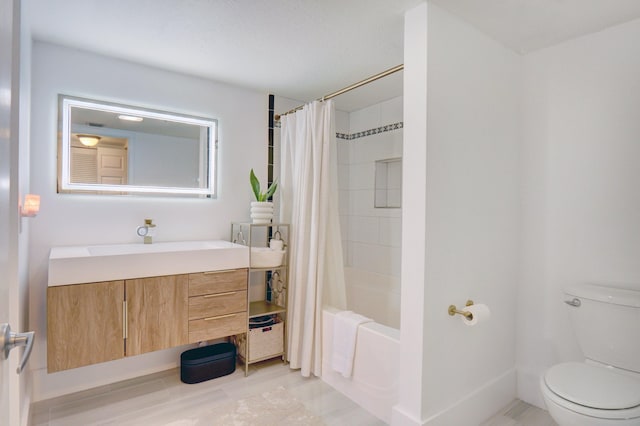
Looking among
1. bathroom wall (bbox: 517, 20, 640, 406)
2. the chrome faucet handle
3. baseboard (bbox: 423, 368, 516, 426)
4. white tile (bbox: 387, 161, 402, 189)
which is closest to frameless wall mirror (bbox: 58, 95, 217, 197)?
white tile (bbox: 387, 161, 402, 189)

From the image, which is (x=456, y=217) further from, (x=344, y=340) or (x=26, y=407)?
(x=26, y=407)

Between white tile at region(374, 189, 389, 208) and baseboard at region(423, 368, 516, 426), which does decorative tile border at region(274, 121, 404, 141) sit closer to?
white tile at region(374, 189, 389, 208)

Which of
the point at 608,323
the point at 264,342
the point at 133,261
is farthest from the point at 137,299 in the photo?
the point at 608,323

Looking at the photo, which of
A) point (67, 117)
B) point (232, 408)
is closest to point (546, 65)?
point (232, 408)

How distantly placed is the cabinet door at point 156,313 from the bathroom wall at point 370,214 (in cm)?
170

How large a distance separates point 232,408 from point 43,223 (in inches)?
66.0

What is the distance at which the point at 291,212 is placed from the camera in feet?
9.41

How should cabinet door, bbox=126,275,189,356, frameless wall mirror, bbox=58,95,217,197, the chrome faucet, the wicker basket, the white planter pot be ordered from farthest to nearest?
1. the white planter pot
2. the wicker basket
3. the chrome faucet
4. frameless wall mirror, bbox=58,95,217,197
5. cabinet door, bbox=126,275,189,356

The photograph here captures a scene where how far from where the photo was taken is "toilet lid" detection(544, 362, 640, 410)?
4.75 ft

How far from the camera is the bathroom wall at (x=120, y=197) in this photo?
86.4 inches

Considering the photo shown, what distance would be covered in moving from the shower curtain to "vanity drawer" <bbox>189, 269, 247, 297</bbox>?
1.39 feet

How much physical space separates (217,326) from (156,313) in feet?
1.38

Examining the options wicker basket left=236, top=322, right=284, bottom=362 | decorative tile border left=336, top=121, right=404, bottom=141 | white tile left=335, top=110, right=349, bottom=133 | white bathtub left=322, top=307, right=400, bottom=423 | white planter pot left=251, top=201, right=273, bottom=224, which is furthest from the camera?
white tile left=335, top=110, right=349, bottom=133

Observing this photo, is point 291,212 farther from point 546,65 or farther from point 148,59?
point 546,65
